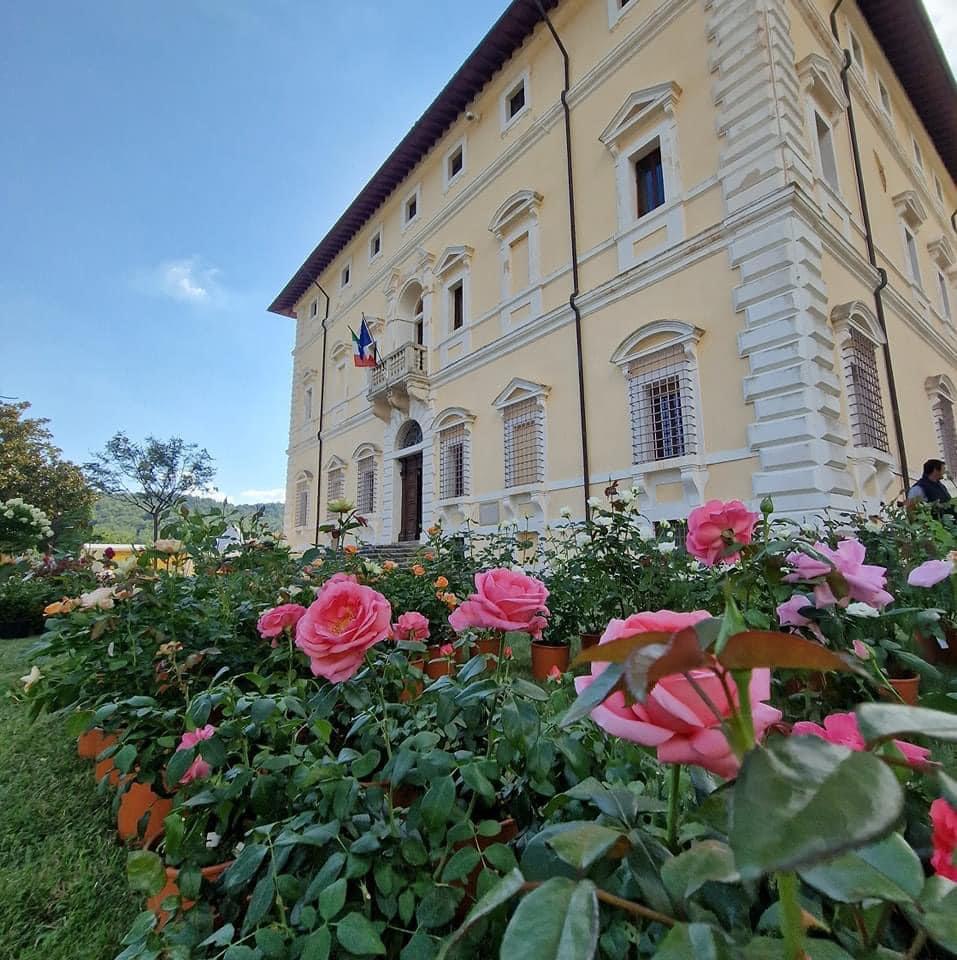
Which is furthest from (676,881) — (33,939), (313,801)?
(33,939)

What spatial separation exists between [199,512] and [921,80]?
13910mm

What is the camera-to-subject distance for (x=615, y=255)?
6766mm

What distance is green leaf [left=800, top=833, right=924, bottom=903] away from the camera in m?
0.33

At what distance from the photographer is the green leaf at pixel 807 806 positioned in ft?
0.66

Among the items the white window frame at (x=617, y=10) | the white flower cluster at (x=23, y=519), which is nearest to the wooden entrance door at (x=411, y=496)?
the white flower cluster at (x=23, y=519)

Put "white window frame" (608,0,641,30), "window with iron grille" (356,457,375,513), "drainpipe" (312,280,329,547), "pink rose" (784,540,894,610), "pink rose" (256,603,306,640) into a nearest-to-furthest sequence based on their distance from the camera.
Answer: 1. "pink rose" (784,540,894,610)
2. "pink rose" (256,603,306,640)
3. "white window frame" (608,0,641,30)
4. "window with iron grille" (356,457,375,513)
5. "drainpipe" (312,280,329,547)

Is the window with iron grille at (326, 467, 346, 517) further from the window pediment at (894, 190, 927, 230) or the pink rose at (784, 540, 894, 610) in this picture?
the pink rose at (784, 540, 894, 610)

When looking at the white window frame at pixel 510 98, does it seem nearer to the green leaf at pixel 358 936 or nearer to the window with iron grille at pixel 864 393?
the window with iron grille at pixel 864 393

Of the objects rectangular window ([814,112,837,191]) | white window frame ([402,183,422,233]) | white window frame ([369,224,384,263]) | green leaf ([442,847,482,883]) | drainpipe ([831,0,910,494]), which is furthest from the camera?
white window frame ([369,224,384,263])

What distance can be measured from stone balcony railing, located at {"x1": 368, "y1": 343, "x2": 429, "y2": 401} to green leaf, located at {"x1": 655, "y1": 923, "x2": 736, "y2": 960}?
9935mm

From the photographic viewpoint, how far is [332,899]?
1.92ft

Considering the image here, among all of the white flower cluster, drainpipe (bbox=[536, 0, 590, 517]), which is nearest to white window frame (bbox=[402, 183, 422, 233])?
drainpipe (bbox=[536, 0, 590, 517])

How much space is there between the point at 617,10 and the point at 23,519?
31.7ft

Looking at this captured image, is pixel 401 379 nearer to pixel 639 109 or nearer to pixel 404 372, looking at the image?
pixel 404 372
